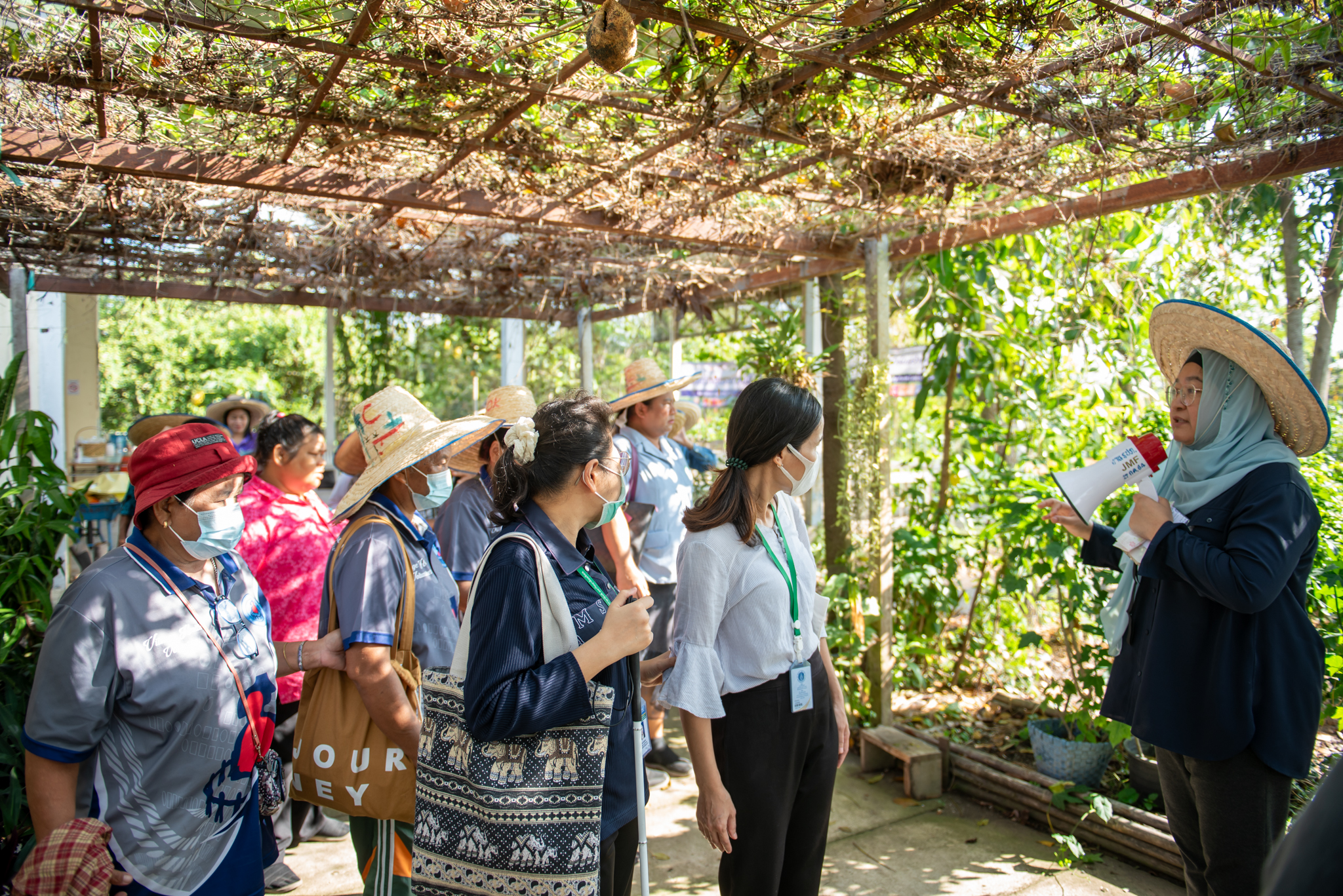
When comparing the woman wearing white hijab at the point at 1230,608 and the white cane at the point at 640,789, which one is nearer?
the white cane at the point at 640,789

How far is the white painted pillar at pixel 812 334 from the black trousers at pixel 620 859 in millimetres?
4350

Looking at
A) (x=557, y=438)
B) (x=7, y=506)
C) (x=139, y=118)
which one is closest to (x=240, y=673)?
(x=557, y=438)

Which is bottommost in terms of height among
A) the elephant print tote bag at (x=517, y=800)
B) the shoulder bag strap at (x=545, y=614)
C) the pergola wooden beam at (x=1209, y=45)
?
the elephant print tote bag at (x=517, y=800)

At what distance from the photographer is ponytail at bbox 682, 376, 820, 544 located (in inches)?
82.8

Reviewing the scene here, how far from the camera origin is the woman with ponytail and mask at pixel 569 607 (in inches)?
58.4

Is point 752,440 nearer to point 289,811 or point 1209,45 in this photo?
point 1209,45

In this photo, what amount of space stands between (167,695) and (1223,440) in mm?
2646

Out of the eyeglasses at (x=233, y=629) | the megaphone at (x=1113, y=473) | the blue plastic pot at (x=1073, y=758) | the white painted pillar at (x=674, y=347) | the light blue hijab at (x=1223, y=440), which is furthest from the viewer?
the white painted pillar at (x=674, y=347)

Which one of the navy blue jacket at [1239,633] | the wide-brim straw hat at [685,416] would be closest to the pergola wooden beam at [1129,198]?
the wide-brim straw hat at [685,416]

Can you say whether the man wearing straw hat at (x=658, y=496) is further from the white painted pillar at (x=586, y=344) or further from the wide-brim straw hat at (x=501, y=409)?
the white painted pillar at (x=586, y=344)

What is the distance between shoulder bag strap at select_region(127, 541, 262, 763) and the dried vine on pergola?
1471 mm

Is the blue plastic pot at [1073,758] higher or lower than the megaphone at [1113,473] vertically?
lower

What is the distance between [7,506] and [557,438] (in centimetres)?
217

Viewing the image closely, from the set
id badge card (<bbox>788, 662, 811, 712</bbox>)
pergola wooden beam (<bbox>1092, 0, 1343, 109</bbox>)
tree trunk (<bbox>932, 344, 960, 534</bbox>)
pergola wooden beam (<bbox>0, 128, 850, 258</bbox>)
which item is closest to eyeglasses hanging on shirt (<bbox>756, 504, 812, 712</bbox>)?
id badge card (<bbox>788, 662, 811, 712</bbox>)
